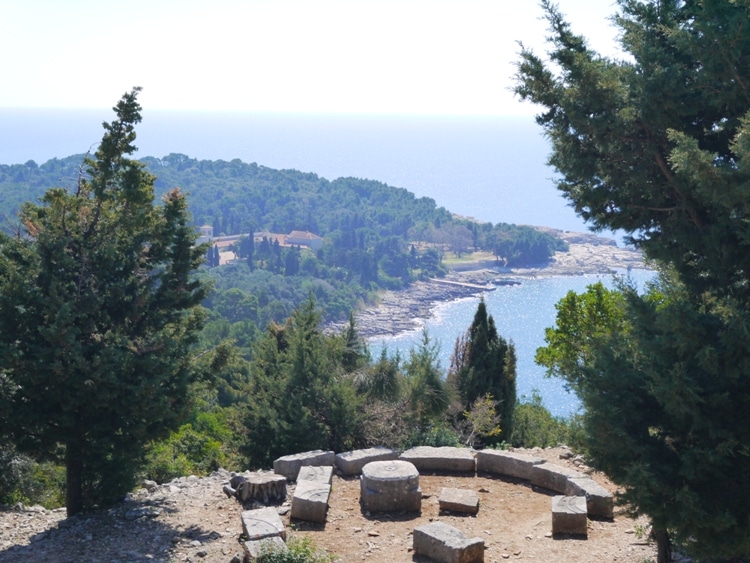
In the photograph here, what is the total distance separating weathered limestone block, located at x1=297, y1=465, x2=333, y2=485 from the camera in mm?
9750

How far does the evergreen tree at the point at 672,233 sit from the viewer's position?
6523mm

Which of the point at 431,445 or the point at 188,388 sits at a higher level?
the point at 188,388

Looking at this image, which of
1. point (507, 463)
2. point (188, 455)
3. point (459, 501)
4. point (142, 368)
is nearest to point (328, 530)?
point (459, 501)

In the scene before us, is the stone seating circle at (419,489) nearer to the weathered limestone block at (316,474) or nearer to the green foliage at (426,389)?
the weathered limestone block at (316,474)

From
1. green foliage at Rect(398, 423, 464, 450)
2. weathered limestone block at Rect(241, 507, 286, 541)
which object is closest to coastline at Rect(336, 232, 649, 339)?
green foliage at Rect(398, 423, 464, 450)

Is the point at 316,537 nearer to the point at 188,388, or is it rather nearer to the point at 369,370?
the point at 188,388

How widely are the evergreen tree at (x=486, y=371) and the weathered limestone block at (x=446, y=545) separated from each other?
9.26m

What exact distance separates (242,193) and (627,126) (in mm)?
147703

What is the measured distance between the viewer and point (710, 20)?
7.22 m

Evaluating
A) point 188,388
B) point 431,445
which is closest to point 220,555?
point 188,388

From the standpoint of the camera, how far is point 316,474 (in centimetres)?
991

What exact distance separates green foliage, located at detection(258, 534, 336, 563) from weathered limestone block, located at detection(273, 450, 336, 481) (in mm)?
2550

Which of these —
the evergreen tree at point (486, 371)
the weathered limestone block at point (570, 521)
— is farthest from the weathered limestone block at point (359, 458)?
the evergreen tree at point (486, 371)

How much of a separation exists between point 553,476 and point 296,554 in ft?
13.3
